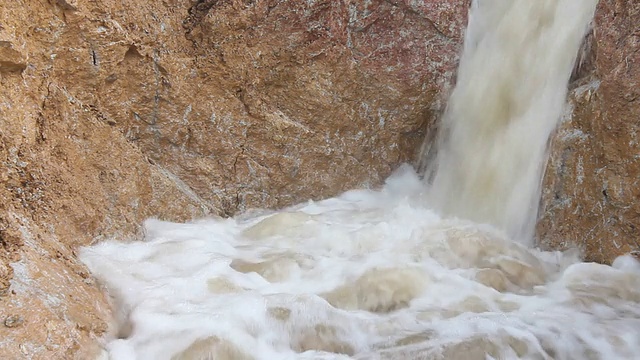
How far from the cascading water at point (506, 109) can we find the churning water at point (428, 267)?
1cm

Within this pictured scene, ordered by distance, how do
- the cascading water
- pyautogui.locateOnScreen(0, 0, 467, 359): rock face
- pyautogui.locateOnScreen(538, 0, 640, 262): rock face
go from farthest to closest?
the cascading water, pyautogui.locateOnScreen(538, 0, 640, 262): rock face, pyautogui.locateOnScreen(0, 0, 467, 359): rock face

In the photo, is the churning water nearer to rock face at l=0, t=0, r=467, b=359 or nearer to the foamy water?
the foamy water

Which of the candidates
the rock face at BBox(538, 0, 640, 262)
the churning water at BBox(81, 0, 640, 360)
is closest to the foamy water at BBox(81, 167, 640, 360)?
the churning water at BBox(81, 0, 640, 360)

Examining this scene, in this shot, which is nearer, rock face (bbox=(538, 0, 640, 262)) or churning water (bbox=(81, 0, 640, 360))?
churning water (bbox=(81, 0, 640, 360))

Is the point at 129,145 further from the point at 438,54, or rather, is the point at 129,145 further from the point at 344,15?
the point at 438,54

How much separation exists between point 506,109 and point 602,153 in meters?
1.20

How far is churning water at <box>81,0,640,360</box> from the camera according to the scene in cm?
296

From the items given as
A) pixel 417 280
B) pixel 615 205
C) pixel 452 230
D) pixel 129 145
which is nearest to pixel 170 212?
pixel 129 145

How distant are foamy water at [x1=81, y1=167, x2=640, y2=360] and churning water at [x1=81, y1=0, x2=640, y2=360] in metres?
0.01

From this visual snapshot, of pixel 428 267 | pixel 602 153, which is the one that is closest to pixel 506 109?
pixel 602 153

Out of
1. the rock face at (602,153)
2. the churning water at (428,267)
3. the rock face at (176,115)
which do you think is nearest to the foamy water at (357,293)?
the churning water at (428,267)

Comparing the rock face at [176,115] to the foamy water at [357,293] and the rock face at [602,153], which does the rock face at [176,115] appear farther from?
the rock face at [602,153]

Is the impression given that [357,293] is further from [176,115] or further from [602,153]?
[176,115]

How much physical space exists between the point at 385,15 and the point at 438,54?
707 millimetres
